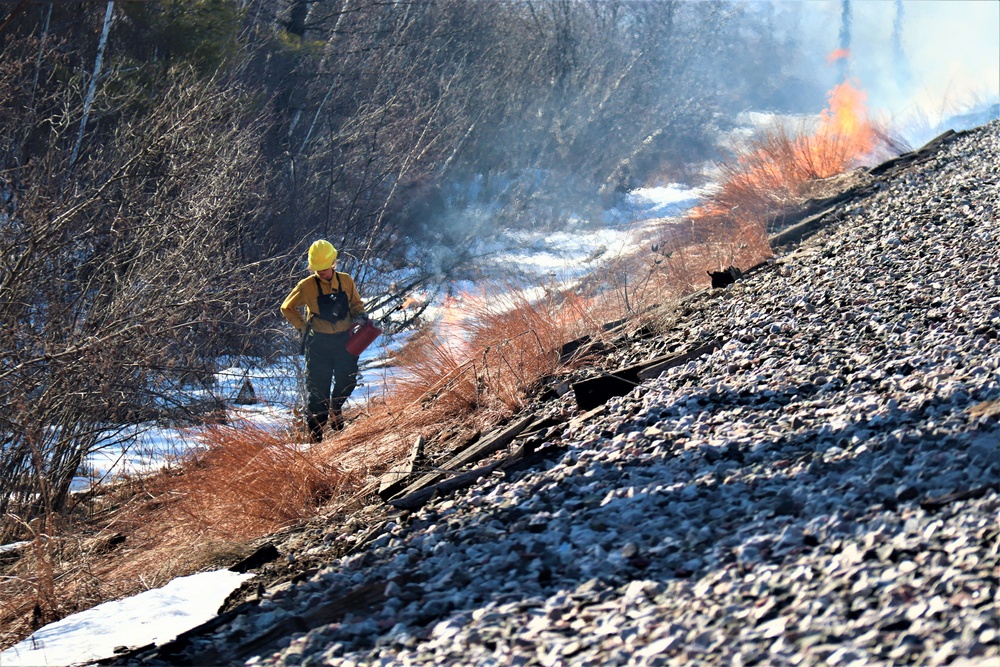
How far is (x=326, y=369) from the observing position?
842 cm

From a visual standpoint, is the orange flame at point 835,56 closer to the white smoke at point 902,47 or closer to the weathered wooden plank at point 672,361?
the white smoke at point 902,47

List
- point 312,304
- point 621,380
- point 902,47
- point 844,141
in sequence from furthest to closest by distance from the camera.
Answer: point 902,47 → point 844,141 → point 312,304 → point 621,380

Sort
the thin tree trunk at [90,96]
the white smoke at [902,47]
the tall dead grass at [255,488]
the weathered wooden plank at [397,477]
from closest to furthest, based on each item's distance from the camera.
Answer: the weathered wooden plank at [397,477]
the tall dead grass at [255,488]
the thin tree trunk at [90,96]
the white smoke at [902,47]

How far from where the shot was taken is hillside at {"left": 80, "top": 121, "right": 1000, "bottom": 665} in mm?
2664

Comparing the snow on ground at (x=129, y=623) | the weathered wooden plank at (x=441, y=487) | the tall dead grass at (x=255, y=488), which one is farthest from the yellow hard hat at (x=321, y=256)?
the snow on ground at (x=129, y=623)

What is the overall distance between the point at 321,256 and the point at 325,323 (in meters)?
0.58

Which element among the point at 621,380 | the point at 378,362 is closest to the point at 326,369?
the point at 621,380

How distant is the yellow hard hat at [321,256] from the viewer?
809 centimetres

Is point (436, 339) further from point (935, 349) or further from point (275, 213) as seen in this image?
point (275, 213)

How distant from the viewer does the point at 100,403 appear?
24.0ft

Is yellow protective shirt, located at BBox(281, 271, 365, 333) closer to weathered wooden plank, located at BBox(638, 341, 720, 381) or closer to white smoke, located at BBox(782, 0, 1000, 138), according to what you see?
weathered wooden plank, located at BBox(638, 341, 720, 381)

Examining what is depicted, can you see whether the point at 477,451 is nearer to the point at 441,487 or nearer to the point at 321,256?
the point at 441,487

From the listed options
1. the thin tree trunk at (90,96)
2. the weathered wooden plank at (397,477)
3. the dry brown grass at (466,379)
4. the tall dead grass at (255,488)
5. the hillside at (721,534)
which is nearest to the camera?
the hillside at (721,534)

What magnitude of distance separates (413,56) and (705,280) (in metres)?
16.0
